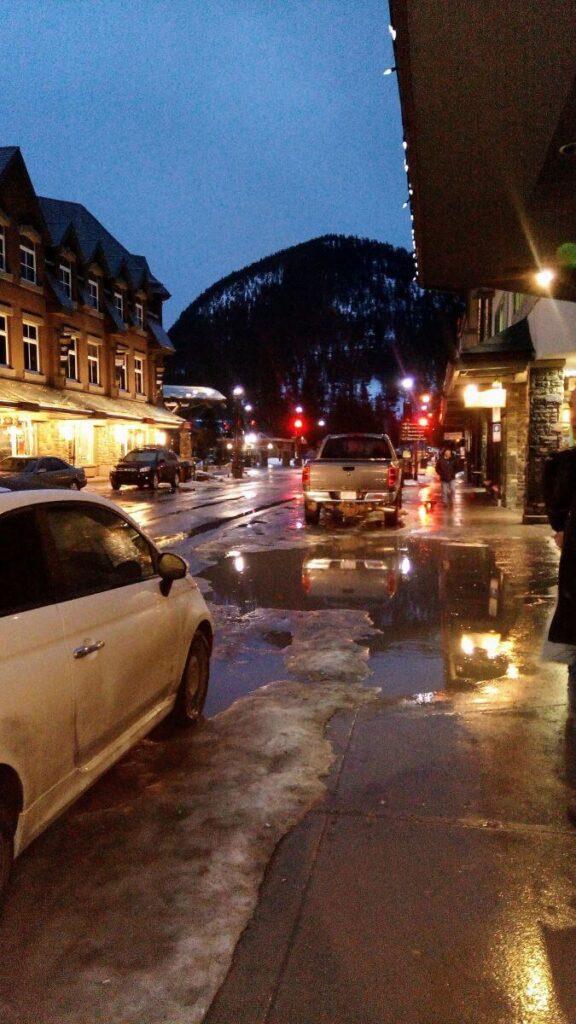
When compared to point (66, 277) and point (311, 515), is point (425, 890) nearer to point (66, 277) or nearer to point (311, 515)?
point (311, 515)

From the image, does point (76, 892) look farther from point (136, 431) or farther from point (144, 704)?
point (136, 431)

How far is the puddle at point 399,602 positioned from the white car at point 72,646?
1629 mm

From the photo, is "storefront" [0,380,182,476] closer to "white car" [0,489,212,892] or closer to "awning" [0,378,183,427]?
"awning" [0,378,183,427]

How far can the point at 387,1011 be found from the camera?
8.00 ft

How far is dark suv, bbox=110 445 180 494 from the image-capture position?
1224 inches

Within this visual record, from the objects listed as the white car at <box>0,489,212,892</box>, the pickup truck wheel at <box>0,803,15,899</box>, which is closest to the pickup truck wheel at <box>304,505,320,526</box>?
the white car at <box>0,489,212,892</box>

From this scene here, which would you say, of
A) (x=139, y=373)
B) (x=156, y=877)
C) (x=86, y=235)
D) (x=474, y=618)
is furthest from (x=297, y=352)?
(x=156, y=877)

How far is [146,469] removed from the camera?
31.2m

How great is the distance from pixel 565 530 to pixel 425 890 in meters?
2.48

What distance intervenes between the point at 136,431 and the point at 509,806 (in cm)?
4276

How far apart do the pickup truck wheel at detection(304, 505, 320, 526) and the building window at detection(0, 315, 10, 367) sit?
18.8 metres

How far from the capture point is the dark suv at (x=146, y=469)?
102 feet

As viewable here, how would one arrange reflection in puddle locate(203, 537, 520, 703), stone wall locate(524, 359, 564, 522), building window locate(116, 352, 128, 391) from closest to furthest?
reflection in puddle locate(203, 537, 520, 703) < stone wall locate(524, 359, 564, 522) < building window locate(116, 352, 128, 391)

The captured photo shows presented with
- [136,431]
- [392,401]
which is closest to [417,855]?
[136,431]
